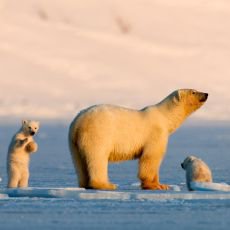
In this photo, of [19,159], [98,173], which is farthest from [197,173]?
[19,159]

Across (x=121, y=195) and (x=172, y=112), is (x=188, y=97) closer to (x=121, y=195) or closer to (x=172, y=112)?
(x=172, y=112)

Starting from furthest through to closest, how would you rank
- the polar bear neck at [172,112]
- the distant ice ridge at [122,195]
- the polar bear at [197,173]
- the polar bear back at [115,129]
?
the polar bear neck at [172,112] < the polar bear at [197,173] < the polar bear back at [115,129] < the distant ice ridge at [122,195]

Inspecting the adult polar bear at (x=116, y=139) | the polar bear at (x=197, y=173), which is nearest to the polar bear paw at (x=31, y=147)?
the adult polar bear at (x=116, y=139)

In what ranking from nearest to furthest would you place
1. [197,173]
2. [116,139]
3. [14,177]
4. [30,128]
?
[116,139]
[197,173]
[14,177]
[30,128]

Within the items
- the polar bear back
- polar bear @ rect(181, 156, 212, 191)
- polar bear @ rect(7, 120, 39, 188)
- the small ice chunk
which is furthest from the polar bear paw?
the small ice chunk

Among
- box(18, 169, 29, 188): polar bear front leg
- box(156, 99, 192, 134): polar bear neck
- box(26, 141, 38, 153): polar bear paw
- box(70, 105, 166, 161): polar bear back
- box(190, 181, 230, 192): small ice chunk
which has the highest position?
box(156, 99, 192, 134): polar bear neck

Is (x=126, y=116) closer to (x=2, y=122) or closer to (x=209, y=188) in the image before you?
(x=209, y=188)

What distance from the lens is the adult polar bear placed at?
10859 mm

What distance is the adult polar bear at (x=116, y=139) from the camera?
35.6 feet

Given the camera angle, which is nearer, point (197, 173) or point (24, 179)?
point (197, 173)

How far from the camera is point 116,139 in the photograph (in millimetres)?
11062

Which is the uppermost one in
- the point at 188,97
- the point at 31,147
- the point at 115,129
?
the point at 188,97

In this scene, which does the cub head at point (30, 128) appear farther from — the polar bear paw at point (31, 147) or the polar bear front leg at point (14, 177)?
the polar bear front leg at point (14, 177)

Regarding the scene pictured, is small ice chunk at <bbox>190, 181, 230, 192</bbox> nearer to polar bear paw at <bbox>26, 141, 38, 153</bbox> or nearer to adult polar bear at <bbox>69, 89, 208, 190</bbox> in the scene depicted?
adult polar bear at <bbox>69, 89, 208, 190</bbox>
